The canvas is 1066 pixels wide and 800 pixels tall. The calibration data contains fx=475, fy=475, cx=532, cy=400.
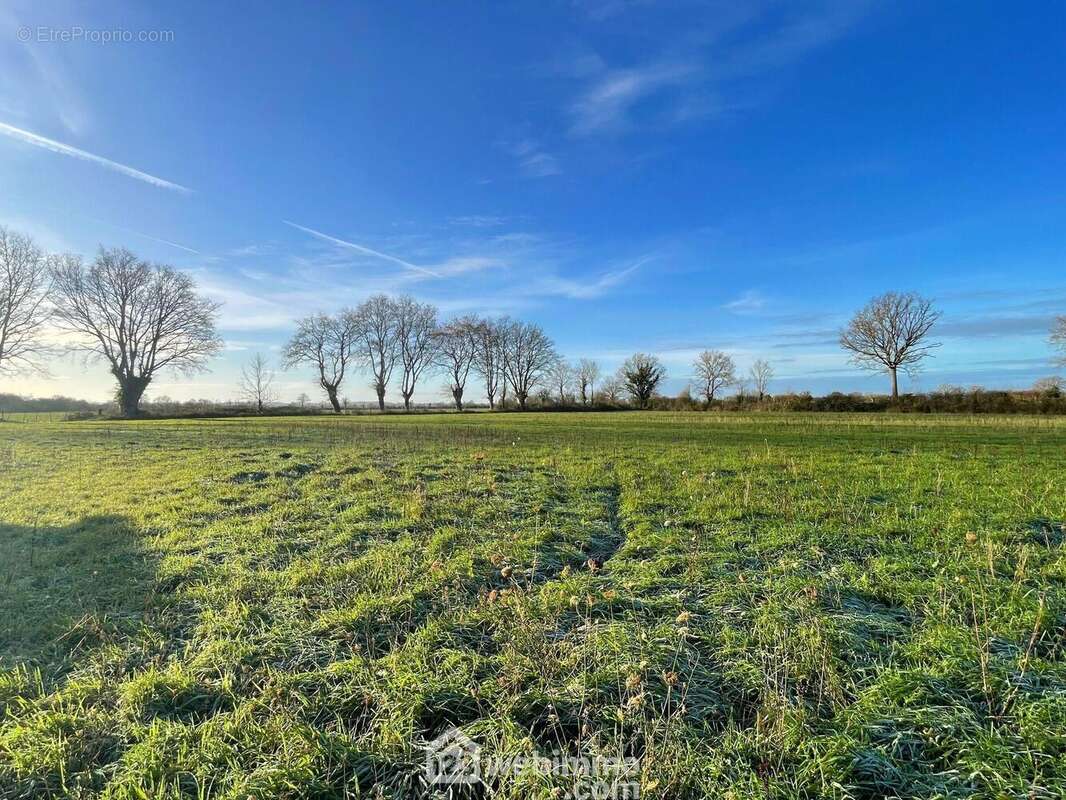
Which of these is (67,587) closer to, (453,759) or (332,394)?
(453,759)

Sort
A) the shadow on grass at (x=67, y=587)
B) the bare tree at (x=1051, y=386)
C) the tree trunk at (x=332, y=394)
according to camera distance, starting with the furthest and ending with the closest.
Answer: the tree trunk at (x=332, y=394) < the bare tree at (x=1051, y=386) < the shadow on grass at (x=67, y=587)

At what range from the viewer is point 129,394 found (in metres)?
41.4

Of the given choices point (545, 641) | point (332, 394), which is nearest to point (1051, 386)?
point (545, 641)

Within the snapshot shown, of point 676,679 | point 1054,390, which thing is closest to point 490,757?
point 676,679

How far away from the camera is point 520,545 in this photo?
19.3ft

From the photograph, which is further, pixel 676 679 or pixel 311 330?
pixel 311 330

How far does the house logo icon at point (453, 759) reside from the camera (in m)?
2.57

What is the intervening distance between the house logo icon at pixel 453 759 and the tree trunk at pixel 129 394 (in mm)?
51210

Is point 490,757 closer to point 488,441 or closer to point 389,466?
point 389,466

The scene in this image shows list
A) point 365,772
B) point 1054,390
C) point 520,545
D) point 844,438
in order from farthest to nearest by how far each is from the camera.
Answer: point 1054,390 < point 844,438 < point 520,545 < point 365,772

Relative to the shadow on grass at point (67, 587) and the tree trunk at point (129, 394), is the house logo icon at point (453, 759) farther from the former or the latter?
the tree trunk at point (129, 394)

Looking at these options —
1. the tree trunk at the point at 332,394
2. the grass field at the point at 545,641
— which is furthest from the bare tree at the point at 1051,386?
the tree trunk at the point at 332,394

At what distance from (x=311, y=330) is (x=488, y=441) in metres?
50.1

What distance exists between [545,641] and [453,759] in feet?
3.69
